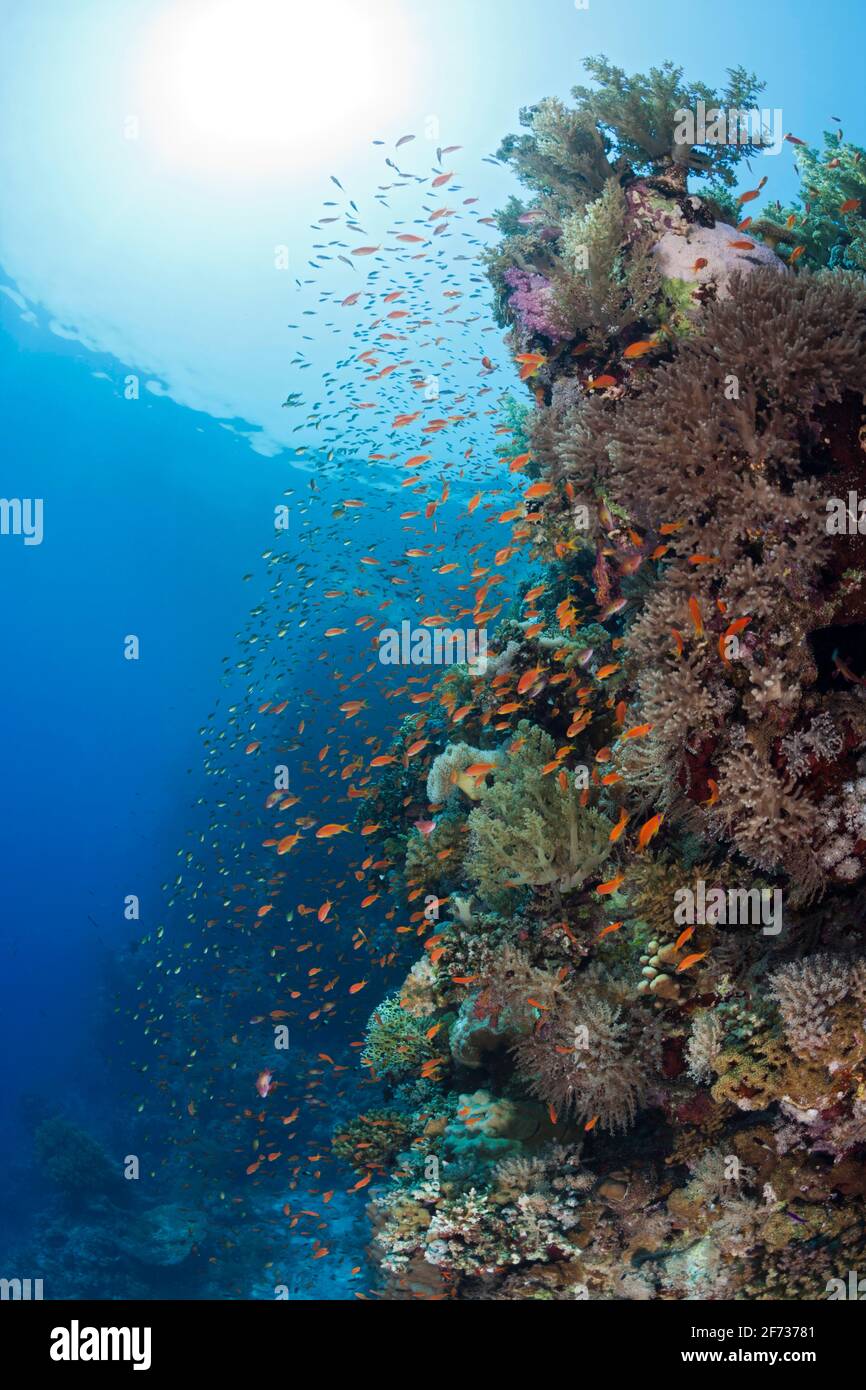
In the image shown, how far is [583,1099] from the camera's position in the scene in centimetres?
590

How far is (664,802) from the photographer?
213 inches

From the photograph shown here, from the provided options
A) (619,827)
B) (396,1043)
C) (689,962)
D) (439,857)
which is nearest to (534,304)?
(619,827)

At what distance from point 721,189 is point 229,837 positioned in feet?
85.6

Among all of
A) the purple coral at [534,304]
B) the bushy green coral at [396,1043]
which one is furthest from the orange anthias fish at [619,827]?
the purple coral at [534,304]

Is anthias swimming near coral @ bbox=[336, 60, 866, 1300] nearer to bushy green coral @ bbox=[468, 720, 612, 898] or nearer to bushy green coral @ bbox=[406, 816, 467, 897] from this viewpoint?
bushy green coral @ bbox=[468, 720, 612, 898]

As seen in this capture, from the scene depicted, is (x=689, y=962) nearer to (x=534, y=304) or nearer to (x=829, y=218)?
(x=534, y=304)

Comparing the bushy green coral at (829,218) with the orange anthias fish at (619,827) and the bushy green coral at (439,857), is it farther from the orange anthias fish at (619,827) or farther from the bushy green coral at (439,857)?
the bushy green coral at (439,857)

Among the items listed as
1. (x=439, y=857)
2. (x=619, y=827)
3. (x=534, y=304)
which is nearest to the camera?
(x=619, y=827)

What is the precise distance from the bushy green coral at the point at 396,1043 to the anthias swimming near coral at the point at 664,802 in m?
0.17

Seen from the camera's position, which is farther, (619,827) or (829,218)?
(829,218)

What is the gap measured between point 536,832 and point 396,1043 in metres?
4.03

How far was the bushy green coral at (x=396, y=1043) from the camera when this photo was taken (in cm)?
866

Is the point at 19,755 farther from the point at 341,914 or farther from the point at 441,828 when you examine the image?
the point at 441,828

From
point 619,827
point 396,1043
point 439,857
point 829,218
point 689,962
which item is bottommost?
point 396,1043
